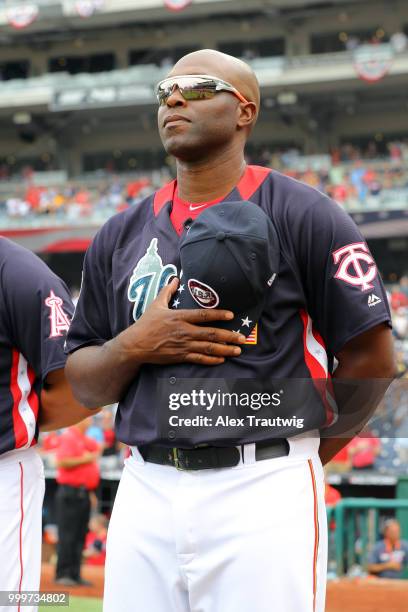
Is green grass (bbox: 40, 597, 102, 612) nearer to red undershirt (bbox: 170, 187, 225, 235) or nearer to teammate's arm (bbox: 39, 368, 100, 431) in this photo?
teammate's arm (bbox: 39, 368, 100, 431)

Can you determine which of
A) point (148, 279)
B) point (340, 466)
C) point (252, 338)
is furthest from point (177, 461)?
point (340, 466)

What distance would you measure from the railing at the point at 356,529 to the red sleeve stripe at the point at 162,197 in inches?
222

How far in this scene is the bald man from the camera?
211 cm

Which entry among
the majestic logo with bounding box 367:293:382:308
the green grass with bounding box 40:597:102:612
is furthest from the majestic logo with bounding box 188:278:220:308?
the green grass with bounding box 40:597:102:612

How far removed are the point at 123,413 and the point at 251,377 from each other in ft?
1.16

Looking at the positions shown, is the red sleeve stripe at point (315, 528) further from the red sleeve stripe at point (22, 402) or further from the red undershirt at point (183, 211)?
the red sleeve stripe at point (22, 402)

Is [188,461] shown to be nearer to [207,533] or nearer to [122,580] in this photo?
[207,533]

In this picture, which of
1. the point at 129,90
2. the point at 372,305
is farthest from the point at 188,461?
the point at 129,90

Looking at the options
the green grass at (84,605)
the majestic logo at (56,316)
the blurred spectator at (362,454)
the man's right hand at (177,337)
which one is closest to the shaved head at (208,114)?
the man's right hand at (177,337)

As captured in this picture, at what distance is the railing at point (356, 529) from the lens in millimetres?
7711

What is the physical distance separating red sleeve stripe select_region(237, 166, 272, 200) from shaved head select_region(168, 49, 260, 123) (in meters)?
0.16

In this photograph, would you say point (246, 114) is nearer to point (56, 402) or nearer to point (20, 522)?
point (56, 402)

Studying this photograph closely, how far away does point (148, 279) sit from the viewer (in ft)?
7.60

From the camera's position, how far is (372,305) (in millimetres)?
2195
